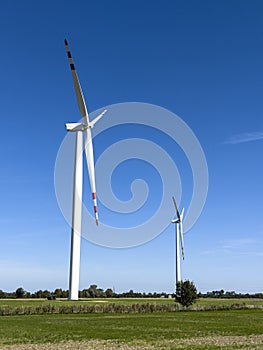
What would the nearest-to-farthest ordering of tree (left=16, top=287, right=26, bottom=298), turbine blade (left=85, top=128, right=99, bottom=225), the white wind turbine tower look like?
turbine blade (left=85, top=128, right=99, bottom=225) < the white wind turbine tower < tree (left=16, top=287, right=26, bottom=298)

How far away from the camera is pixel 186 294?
289 feet

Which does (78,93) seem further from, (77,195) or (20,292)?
(20,292)

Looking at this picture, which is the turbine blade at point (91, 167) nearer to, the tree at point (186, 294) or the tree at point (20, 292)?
the tree at point (186, 294)

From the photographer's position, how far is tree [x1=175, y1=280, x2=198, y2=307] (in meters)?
88.0

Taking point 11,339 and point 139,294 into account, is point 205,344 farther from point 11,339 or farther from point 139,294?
point 139,294

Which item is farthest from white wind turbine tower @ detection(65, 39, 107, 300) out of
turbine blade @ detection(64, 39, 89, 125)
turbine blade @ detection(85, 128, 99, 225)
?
turbine blade @ detection(85, 128, 99, 225)

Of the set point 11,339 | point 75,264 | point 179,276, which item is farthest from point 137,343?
point 179,276

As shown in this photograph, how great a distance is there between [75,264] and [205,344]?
49595 millimetres

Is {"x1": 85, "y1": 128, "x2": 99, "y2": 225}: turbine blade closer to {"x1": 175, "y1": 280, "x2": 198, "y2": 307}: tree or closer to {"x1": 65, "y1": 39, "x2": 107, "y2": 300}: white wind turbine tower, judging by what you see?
{"x1": 65, "y1": 39, "x2": 107, "y2": 300}: white wind turbine tower

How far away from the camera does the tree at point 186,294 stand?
289 ft

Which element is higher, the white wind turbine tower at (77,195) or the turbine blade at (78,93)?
the turbine blade at (78,93)

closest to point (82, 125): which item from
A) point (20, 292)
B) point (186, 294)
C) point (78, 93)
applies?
point (78, 93)

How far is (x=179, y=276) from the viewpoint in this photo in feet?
354

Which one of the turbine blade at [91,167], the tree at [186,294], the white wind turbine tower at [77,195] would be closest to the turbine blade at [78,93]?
the white wind turbine tower at [77,195]
